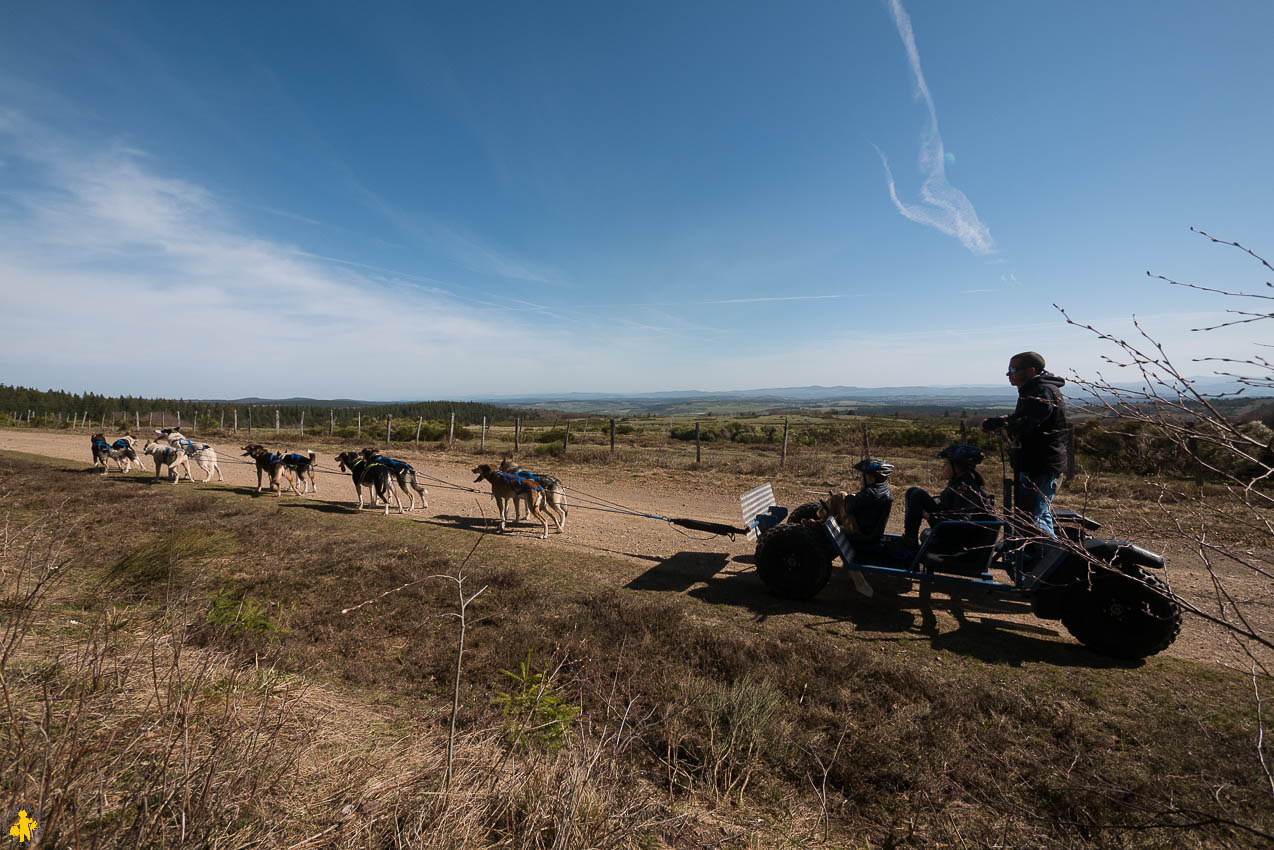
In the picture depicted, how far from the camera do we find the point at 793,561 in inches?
232

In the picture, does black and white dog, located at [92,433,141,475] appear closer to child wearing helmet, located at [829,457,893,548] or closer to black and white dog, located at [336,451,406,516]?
black and white dog, located at [336,451,406,516]

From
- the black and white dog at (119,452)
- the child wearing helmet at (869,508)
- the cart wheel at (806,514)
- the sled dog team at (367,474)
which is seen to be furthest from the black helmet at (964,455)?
the black and white dog at (119,452)

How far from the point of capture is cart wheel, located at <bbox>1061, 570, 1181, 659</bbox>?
14.5ft

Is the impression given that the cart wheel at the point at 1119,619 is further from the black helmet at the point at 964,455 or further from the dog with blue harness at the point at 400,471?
the dog with blue harness at the point at 400,471

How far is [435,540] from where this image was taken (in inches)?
334

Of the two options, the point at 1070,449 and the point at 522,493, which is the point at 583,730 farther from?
the point at 522,493

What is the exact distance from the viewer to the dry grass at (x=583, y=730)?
208 cm

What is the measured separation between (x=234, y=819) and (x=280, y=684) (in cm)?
215

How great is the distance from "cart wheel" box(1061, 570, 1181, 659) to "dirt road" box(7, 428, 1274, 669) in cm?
41

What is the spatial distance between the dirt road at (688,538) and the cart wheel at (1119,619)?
415mm

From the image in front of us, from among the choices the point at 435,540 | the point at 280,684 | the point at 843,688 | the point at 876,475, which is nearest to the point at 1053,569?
the point at 876,475

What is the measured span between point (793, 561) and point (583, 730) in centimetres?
345

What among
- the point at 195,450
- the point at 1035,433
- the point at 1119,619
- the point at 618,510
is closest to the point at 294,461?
the point at 195,450

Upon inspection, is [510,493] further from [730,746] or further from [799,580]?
[730,746]
